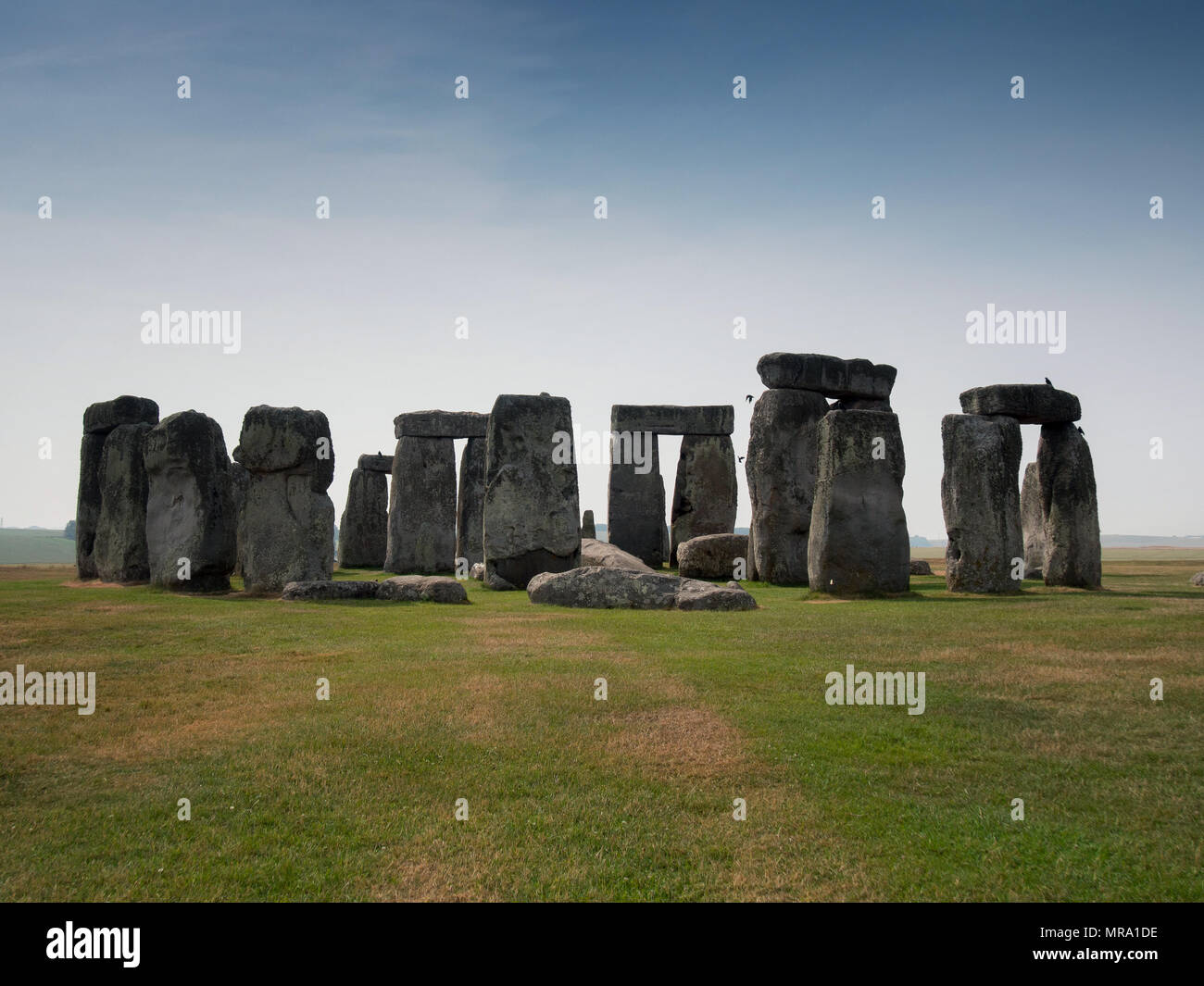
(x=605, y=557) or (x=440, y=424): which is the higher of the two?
(x=440, y=424)

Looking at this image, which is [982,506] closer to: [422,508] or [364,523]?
[422,508]

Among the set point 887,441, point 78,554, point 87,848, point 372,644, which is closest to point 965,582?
point 887,441

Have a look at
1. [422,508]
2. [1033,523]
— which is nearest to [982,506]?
[1033,523]

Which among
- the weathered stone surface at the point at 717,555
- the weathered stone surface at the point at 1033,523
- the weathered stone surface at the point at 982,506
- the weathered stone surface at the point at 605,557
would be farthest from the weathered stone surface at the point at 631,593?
the weathered stone surface at the point at 1033,523

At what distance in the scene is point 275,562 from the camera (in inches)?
577

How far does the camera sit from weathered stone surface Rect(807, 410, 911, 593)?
14.0 metres

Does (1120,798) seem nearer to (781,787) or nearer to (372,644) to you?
(781,787)

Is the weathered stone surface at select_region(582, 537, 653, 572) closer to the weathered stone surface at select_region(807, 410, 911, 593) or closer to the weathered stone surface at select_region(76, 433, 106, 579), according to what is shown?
the weathered stone surface at select_region(807, 410, 911, 593)

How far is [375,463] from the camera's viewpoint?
28.0 m

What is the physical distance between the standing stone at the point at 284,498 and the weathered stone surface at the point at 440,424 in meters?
9.21

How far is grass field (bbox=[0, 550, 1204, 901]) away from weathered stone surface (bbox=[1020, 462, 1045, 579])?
12372 mm

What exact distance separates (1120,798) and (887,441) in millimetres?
9910

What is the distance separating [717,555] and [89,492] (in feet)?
40.7
